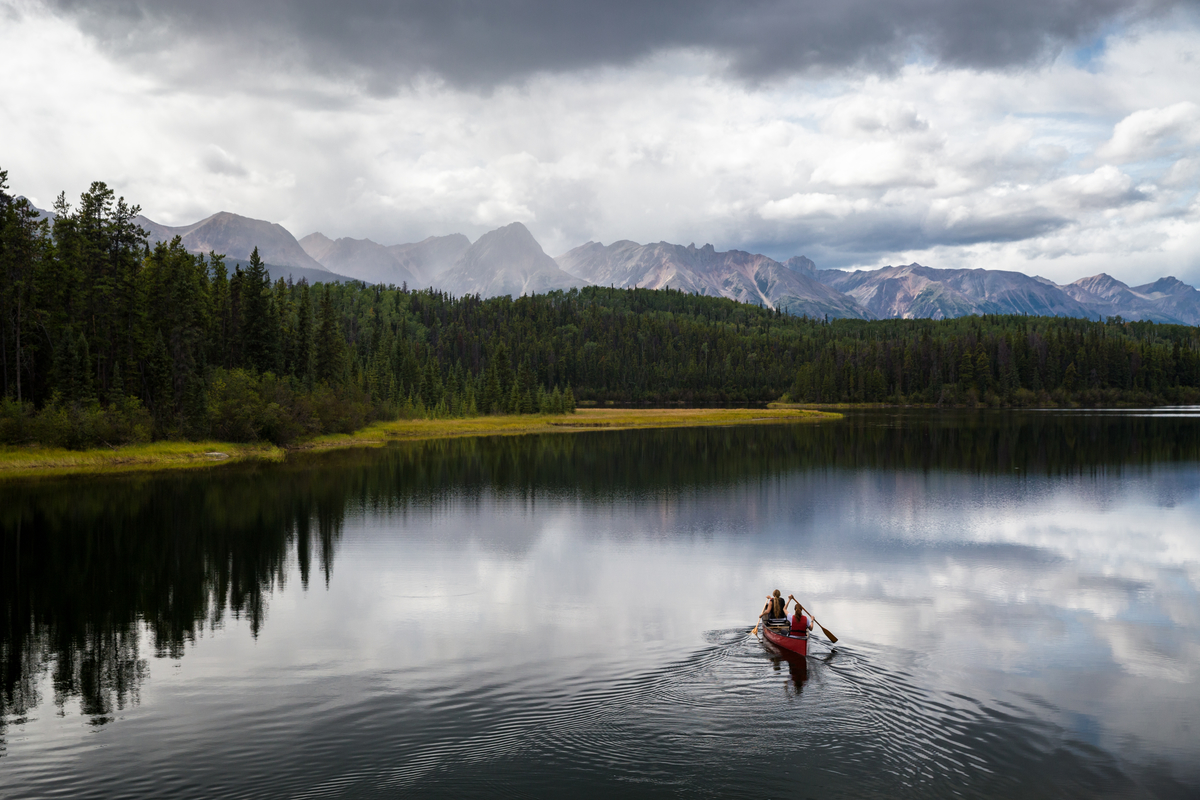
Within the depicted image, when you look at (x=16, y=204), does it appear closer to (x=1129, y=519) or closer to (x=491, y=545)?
(x=491, y=545)

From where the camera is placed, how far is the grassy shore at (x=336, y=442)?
239ft

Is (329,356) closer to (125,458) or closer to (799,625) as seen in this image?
(125,458)

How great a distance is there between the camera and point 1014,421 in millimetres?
157625

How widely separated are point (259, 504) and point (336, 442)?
5476cm

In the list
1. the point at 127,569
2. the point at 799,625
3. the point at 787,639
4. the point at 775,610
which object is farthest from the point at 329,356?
the point at 799,625

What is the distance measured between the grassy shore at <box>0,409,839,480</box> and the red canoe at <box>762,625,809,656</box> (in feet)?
233

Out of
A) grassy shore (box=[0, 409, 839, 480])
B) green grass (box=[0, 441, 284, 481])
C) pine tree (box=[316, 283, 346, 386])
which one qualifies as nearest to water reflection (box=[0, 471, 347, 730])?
green grass (box=[0, 441, 284, 481])

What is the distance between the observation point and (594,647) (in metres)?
25.8

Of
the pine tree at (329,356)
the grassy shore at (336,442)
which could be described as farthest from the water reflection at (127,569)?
the pine tree at (329,356)

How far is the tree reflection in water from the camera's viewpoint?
26.8m

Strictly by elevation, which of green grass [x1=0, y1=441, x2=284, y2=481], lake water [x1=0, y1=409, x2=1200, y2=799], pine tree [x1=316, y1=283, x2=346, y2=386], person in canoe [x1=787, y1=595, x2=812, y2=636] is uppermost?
pine tree [x1=316, y1=283, x2=346, y2=386]

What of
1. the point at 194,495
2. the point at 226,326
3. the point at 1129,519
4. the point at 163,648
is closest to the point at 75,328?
the point at 226,326

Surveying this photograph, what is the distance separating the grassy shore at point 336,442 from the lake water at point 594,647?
45.6 ft

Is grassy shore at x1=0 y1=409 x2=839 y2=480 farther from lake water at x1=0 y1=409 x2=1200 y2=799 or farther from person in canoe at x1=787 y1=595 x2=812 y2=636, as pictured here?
person in canoe at x1=787 y1=595 x2=812 y2=636
